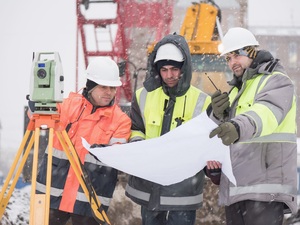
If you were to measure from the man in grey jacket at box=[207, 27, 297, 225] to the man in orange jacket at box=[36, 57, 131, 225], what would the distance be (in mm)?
772

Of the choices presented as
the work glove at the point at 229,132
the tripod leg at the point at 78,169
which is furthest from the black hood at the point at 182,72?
the work glove at the point at 229,132

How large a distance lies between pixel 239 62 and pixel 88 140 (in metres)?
1.13

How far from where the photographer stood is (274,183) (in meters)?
3.09

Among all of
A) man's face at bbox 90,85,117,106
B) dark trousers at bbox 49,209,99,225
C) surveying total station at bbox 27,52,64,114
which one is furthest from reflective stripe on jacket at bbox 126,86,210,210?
surveying total station at bbox 27,52,64,114

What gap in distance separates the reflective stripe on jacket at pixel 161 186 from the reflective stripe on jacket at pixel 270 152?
1.32 ft

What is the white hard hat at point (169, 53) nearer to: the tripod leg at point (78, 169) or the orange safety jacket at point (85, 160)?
the orange safety jacket at point (85, 160)

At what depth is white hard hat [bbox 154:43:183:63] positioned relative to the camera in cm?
354

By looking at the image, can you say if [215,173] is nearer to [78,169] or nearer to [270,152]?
[270,152]

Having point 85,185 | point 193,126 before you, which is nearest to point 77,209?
point 85,185

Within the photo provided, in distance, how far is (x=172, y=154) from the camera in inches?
132

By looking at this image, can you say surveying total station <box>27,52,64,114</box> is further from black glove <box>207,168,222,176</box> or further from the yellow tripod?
black glove <box>207,168,222,176</box>

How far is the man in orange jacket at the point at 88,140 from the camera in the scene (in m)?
3.59

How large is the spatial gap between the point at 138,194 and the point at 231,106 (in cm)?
88

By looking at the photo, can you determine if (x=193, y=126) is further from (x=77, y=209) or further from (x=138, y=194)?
(x=77, y=209)
